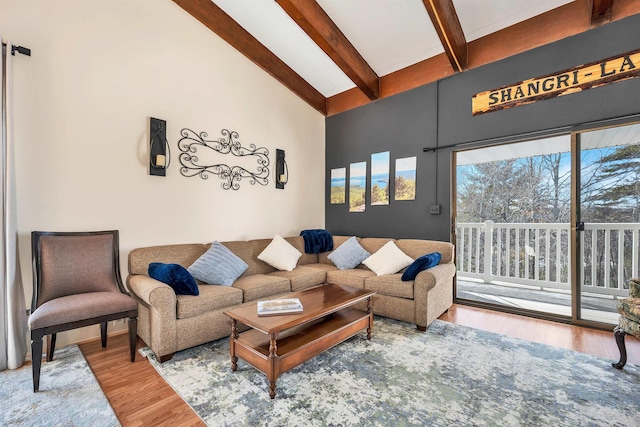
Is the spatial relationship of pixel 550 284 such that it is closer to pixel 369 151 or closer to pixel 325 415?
pixel 369 151

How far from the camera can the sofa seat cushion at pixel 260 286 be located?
2.91m

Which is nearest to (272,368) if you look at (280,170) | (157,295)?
(157,295)

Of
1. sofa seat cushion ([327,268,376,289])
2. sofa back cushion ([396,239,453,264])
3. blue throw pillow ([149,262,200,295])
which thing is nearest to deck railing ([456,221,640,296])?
sofa back cushion ([396,239,453,264])

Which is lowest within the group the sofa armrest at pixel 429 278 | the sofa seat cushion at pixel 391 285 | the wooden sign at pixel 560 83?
the sofa seat cushion at pixel 391 285

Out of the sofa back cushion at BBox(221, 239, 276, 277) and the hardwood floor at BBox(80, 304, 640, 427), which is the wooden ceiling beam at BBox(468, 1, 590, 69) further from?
the sofa back cushion at BBox(221, 239, 276, 277)

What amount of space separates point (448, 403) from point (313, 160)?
4.03 m

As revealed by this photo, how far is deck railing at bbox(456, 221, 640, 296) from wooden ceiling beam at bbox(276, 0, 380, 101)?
2924 mm

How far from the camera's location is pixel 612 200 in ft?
10.8

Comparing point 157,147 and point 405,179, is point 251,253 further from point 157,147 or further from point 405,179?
point 405,179

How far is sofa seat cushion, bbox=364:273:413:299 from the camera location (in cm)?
304

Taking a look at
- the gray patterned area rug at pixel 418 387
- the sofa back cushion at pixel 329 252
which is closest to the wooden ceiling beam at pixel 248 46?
the sofa back cushion at pixel 329 252

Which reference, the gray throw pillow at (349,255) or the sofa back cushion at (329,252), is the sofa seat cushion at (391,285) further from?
the sofa back cushion at (329,252)

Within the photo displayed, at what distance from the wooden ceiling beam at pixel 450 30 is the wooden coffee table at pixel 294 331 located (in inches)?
113

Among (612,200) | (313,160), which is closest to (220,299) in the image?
(313,160)
